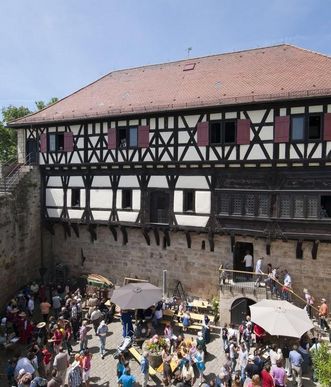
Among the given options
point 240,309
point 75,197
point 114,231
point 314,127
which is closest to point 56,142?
point 75,197

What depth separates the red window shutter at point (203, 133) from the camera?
16.0 meters

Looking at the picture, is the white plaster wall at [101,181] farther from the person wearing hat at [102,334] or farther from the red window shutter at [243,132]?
the person wearing hat at [102,334]

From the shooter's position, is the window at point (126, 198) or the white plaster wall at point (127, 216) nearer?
the white plaster wall at point (127, 216)

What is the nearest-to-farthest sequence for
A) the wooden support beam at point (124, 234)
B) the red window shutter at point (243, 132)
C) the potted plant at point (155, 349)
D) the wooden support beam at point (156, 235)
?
the potted plant at point (155, 349) < the red window shutter at point (243, 132) < the wooden support beam at point (156, 235) < the wooden support beam at point (124, 234)

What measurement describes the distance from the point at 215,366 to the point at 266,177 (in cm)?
770

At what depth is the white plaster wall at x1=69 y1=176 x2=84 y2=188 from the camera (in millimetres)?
19156

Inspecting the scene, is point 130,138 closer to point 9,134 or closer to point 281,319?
point 281,319

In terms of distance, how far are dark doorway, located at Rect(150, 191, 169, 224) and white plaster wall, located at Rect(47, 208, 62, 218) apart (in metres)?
5.57

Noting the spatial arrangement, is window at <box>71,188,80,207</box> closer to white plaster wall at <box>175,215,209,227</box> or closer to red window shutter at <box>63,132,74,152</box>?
red window shutter at <box>63,132,74,152</box>

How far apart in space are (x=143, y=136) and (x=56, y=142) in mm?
5398

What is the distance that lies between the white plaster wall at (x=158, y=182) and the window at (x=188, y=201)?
108 cm

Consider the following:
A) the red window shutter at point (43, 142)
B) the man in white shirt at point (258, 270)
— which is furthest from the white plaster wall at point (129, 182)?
the man in white shirt at point (258, 270)

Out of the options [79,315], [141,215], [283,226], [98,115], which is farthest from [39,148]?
[283,226]

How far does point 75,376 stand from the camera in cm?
1002
